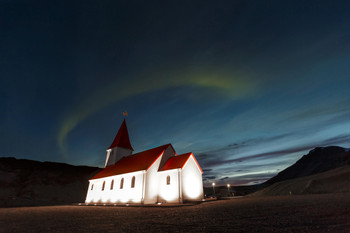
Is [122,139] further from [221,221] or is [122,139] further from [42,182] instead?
[42,182]

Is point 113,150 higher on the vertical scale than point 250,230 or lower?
higher

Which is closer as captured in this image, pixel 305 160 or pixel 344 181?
pixel 344 181

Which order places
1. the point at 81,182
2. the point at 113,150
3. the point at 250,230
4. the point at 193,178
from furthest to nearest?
the point at 81,182 < the point at 113,150 < the point at 193,178 < the point at 250,230

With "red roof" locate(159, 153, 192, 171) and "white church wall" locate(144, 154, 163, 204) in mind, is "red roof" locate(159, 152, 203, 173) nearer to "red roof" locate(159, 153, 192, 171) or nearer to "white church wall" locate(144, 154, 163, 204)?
"red roof" locate(159, 153, 192, 171)

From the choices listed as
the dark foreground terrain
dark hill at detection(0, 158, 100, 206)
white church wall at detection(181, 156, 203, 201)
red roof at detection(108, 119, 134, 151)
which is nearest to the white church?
white church wall at detection(181, 156, 203, 201)

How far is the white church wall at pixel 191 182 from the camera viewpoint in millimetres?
21234

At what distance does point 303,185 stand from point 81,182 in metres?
61.7

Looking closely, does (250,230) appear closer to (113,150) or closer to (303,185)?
(303,185)

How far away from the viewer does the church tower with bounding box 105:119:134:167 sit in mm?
34969

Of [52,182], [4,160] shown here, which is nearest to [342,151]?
[52,182]

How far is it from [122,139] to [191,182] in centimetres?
2039

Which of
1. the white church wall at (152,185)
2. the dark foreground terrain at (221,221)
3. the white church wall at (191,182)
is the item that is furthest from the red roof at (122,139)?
the dark foreground terrain at (221,221)

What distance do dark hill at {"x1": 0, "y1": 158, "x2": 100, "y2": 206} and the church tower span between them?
19.0 metres

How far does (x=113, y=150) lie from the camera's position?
117 feet
